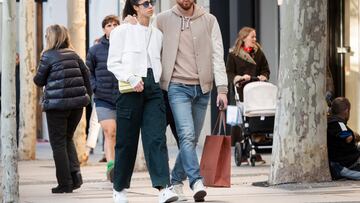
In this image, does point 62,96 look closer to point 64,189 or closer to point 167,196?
point 64,189

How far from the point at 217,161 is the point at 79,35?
8.23 m

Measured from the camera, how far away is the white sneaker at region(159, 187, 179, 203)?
418 inches

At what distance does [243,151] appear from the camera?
1733 centimetres

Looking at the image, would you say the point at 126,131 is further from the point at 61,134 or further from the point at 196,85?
the point at 61,134

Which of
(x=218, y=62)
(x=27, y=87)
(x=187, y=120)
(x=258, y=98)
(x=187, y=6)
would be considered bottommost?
(x=27, y=87)

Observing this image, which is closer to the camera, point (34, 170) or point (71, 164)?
point (71, 164)

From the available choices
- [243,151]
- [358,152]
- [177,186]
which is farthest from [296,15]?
[243,151]

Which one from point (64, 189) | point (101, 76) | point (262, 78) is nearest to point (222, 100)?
point (64, 189)

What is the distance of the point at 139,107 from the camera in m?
10.7

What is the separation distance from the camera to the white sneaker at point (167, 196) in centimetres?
1061

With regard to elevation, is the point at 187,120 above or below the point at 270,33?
→ below

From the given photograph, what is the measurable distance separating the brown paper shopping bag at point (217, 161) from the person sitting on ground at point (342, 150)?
225cm

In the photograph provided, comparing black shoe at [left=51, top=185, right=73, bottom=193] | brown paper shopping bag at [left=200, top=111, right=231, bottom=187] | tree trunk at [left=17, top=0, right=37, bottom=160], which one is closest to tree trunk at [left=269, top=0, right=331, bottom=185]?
brown paper shopping bag at [left=200, top=111, right=231, bottom=187]

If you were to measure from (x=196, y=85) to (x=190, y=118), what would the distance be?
0.32m
